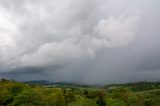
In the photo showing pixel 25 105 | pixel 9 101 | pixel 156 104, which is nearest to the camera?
pixel 25 105

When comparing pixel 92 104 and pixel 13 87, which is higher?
pixel 13 87

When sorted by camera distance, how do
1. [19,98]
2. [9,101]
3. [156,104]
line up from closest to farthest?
[19,98], [9,101], [156,104]

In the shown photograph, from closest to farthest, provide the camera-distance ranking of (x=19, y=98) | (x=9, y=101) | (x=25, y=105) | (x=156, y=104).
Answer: (x=25, y=105) → (x=19, y=98) → (x=9, y=101) → (x=156, y=104)

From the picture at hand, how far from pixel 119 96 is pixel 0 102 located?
55004mm

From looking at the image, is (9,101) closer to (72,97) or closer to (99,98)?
(72,97)

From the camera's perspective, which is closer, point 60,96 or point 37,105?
point 37,105

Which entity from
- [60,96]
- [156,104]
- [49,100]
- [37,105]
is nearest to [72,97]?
[60,96]

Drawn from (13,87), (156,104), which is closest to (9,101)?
(13,87)

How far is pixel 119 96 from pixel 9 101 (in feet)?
166

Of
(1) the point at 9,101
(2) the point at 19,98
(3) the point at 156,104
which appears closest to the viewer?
(2) the point at 19,98

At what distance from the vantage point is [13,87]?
15850 cm

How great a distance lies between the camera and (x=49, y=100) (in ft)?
439

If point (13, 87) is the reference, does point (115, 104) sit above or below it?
below

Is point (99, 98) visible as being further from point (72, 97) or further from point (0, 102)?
point (0, 102)
